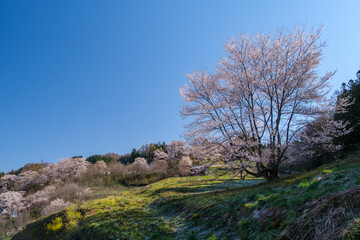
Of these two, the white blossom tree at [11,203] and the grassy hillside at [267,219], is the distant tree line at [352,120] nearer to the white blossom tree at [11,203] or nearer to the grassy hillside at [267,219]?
the grassy hillside at [267,219]

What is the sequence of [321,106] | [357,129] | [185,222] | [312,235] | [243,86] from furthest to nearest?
[357,129]
[243,86]
[321,106]
[185,222]
[312,235]

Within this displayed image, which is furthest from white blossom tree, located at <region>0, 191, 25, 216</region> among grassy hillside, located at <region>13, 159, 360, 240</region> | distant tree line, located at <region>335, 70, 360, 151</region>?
distant tree line, located at <region>335, 70, 360, 151</region>

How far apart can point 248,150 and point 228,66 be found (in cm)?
556

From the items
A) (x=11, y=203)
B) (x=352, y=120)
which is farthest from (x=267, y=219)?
(x=11, y=203)

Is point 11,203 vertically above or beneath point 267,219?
above

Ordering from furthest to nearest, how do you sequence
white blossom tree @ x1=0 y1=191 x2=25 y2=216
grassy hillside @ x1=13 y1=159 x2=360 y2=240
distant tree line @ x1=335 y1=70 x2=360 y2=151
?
white blossom tree @ x1=0 y1=191 x2=25 y2=216 < distant tree line @ x1=335 y1=70 x2=360 y2=151 < grassy hillside @ x1=13 y1=159 x2=360 y2=240

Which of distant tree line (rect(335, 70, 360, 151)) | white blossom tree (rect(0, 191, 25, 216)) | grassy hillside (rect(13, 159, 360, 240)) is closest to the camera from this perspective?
grassy hillside (rect(13, 159, 360, 240))

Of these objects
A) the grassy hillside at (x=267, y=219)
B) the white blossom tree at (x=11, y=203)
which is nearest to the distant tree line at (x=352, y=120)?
the grassy hillside at (x=267, y=219)

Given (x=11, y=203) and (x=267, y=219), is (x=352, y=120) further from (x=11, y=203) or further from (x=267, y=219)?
(x=11, y=203)

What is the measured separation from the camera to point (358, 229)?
273 centimetres

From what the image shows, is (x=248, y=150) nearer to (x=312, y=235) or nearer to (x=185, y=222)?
(x=185, y=222)

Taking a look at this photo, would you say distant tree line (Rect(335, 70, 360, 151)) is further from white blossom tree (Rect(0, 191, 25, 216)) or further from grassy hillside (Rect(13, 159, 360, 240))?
white blossom tree (Rect(0, 191, 25, 216))

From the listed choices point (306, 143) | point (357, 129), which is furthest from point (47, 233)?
point (357, 129)

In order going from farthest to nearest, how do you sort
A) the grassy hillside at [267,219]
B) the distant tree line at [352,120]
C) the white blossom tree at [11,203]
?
1. the white blossom tree at [11,203]
2. the distant tree line at [352,120]
3. the grassy hillside at [267,219]
